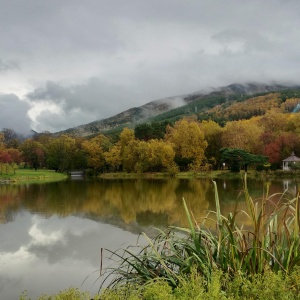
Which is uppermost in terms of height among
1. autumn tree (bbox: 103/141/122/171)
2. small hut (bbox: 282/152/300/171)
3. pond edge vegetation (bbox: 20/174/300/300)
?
autumn tree (bbox: 103/141/122/171)

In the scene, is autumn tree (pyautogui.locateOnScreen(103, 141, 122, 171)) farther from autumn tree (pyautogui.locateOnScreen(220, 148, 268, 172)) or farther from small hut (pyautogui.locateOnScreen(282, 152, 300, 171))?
small hut (pyautogui.locateOnScreen(282, 152, 300, 171))

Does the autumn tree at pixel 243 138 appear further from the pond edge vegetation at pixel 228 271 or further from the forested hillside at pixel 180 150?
the pond edge vegetation at pixel 228 271

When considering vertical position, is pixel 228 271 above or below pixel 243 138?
below

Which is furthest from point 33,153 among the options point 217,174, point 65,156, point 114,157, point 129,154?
point 217,174

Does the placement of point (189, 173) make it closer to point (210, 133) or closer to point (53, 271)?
point (210, 133)

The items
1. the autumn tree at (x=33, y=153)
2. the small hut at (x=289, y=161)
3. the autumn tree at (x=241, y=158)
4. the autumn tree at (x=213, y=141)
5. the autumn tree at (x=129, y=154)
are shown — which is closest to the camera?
the small hut at (x=289, y=161)

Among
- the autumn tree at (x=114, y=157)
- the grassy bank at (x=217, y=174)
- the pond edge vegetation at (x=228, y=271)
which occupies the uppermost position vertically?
the autumn tree at (x=114, y=157)

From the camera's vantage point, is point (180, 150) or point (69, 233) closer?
point (69, 233)

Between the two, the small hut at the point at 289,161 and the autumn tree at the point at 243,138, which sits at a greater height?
the autumn tree at the point at 243,138

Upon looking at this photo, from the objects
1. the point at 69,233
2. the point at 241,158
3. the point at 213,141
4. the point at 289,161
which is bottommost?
the point at 69,233

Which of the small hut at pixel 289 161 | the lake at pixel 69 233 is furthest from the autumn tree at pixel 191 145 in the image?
the lake at pixel 69 233

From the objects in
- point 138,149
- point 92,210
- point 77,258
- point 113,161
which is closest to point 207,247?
point 77,258

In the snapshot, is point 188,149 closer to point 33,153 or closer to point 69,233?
point 33,153

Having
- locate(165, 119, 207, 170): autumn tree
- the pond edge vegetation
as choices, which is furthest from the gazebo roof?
the pond edge vegetation
